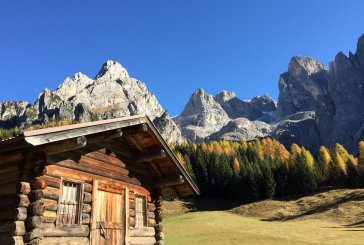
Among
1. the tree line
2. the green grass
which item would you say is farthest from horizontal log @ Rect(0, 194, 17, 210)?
the tree line

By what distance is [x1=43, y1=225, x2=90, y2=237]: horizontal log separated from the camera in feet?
35.0

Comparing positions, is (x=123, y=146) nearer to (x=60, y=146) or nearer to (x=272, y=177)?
A: (x=60, y=146)

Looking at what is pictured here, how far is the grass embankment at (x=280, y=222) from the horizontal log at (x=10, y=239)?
3184 cm

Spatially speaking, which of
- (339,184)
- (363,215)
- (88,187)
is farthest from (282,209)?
(88,187)

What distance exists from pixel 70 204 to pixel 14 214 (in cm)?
215

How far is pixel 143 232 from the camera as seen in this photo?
1516 centimetres

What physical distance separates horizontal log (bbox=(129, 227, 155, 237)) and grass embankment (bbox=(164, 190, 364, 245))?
84.0 ft

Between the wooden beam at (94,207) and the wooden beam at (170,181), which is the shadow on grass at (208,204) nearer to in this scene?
the wooden beam at (170,181)

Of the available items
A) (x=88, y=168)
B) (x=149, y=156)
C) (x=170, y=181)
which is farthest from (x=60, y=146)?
(x=170, y=181)

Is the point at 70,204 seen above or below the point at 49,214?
above

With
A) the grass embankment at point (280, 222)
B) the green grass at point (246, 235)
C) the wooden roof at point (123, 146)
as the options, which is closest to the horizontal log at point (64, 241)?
the wooden roof at point (123, 146)

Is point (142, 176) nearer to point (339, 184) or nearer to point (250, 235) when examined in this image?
point (250, 235)

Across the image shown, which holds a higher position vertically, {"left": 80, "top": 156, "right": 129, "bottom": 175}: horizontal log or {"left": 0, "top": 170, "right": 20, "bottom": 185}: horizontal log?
{"left": 80, "top": 156, "right": 129, "bottom": 175}: horizontal log

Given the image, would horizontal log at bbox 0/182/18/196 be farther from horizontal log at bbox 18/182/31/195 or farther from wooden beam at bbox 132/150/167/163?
wooden beam at bbox 132/150/167/163
